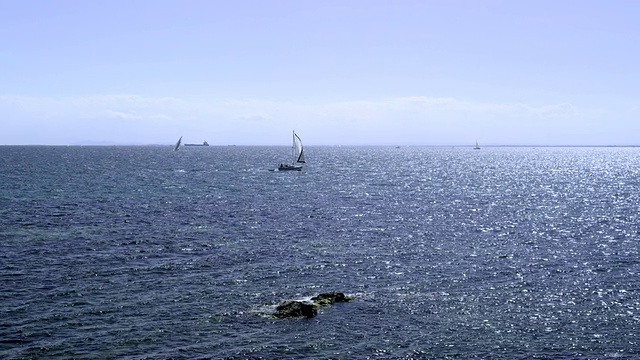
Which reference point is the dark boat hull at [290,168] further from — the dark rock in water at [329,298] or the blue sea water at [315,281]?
the dark rock in water at [329,298]

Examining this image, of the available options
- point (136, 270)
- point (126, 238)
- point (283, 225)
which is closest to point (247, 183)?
point (283, 225)

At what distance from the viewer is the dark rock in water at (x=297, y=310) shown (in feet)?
129

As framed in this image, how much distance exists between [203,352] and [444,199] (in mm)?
86669

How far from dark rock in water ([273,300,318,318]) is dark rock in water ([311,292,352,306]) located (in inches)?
51.3

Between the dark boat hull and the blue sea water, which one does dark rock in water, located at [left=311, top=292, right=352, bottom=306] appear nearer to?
the blue sea water

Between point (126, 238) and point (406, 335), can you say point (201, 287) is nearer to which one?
point (406, 335)

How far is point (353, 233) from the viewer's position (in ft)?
236

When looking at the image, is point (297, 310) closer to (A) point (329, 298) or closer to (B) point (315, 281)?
(A) point (329, 298)

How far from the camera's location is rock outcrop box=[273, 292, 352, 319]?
1550 inches

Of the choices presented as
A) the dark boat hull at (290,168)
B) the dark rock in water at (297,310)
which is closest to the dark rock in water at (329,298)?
the dark rock in water at (297,310)

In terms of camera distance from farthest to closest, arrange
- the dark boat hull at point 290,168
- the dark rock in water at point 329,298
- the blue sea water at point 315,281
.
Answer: the dark boat hull at point 290,168 < the dark rock in water at point 329,298 < the blue sea water at point 315,281

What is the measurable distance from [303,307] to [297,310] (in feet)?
1.57

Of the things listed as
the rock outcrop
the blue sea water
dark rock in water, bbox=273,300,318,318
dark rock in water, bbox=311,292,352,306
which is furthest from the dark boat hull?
dark rock in water, bbox=273,300,318,318

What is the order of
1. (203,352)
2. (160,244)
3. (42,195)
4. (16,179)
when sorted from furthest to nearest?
(16,179) < (42,195) < (160,244) < (203,352)
